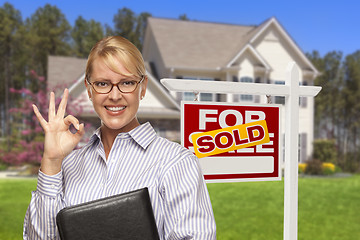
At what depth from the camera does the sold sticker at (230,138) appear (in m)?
3.29

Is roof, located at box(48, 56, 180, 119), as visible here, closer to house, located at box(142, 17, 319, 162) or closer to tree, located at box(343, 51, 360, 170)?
house, located at box(142, 17, 319, 162)

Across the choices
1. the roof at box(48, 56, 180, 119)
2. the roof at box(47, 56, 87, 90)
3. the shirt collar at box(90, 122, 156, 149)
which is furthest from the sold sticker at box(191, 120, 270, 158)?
the roof at box(47, 56, 87, 90)

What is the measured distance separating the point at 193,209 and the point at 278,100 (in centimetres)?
2272

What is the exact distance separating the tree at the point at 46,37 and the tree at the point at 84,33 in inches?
59.0

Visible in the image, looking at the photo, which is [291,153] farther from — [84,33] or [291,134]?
[84,33]

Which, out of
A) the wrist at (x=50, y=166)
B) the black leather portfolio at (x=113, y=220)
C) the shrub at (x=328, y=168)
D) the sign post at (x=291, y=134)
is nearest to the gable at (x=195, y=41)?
the shrub at (x=328, y=168)

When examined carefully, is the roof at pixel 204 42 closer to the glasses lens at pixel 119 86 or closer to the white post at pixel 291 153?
the white post at pixel 291 153

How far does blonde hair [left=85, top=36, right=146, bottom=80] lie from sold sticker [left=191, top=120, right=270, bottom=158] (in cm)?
146

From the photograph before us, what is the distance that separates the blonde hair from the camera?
6.09 feet

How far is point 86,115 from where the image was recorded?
19859 mm

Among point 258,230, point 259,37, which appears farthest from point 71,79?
point 258,230

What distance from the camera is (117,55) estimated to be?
1.86 metres

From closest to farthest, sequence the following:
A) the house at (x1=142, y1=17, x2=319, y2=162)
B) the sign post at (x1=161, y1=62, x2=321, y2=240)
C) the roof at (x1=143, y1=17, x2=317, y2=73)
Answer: the sign post at (x1=161, y1=62, x2=321, y2=240)
the house at (x1=142, y1=17, x2=319, y2=162)
the roof at (x1=143, y1=17, x2=317, y2=73)

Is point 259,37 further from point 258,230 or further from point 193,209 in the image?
point 193,209
